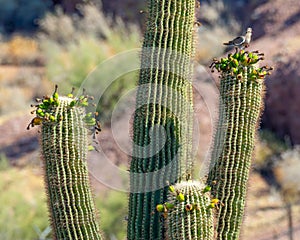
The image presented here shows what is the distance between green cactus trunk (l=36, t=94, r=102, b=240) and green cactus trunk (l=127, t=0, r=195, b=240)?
19.5 inches

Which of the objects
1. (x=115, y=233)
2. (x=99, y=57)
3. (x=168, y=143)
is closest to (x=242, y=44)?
(x=168, y=143)

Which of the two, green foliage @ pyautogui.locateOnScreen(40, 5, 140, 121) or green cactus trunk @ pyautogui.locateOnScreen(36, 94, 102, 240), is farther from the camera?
green foliage @ pyautogui.locateOnScreen(40, 5, 140, 121)

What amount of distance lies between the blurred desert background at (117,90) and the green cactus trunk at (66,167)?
2.15m

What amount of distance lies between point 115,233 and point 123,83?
4.60 meters

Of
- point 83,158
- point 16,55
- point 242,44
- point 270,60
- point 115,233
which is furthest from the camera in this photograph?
point 16,55

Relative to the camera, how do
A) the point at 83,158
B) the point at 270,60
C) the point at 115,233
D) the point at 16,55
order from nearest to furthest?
1. the point at 83,158
2. the point at 115,233
3. the point at 270,60
4. the point at 16,55

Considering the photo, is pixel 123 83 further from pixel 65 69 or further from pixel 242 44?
pixel 242 44

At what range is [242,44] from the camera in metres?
6.50

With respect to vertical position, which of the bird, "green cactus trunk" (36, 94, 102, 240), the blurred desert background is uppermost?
the blurred desert background

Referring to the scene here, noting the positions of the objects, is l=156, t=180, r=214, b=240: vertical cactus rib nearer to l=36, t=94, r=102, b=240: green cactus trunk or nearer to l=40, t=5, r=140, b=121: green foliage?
l=36, t=94, r=102, b=240: green cactus trunk

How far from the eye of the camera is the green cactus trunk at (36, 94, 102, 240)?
593 centimetres

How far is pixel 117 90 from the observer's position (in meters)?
15.3

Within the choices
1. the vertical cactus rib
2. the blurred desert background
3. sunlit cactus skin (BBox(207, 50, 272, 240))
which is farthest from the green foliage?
the vertical cactus rib

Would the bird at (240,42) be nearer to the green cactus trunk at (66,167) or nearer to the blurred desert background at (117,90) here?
the blurred desert background at (117,90)
